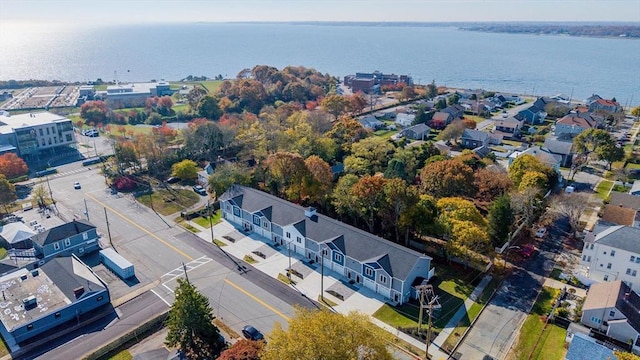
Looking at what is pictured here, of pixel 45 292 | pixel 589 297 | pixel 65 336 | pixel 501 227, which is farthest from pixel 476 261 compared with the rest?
pixel 45 292

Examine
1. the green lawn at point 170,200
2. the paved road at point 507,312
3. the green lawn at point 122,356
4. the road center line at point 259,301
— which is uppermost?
the green lawn at point 170,200

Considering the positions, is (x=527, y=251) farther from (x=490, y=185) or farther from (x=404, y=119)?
(x=404, y=119)

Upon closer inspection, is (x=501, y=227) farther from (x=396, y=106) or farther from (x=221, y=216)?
(x=396, y=106)

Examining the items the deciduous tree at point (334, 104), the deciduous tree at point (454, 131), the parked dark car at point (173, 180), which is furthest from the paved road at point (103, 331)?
the deciduous tree at point (334, 104)

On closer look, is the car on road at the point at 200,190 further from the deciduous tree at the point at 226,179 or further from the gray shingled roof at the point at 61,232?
the gray shingled roof at the point at 61,232

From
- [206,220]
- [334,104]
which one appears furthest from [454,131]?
[206,220]

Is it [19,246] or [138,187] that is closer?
[19,246]
